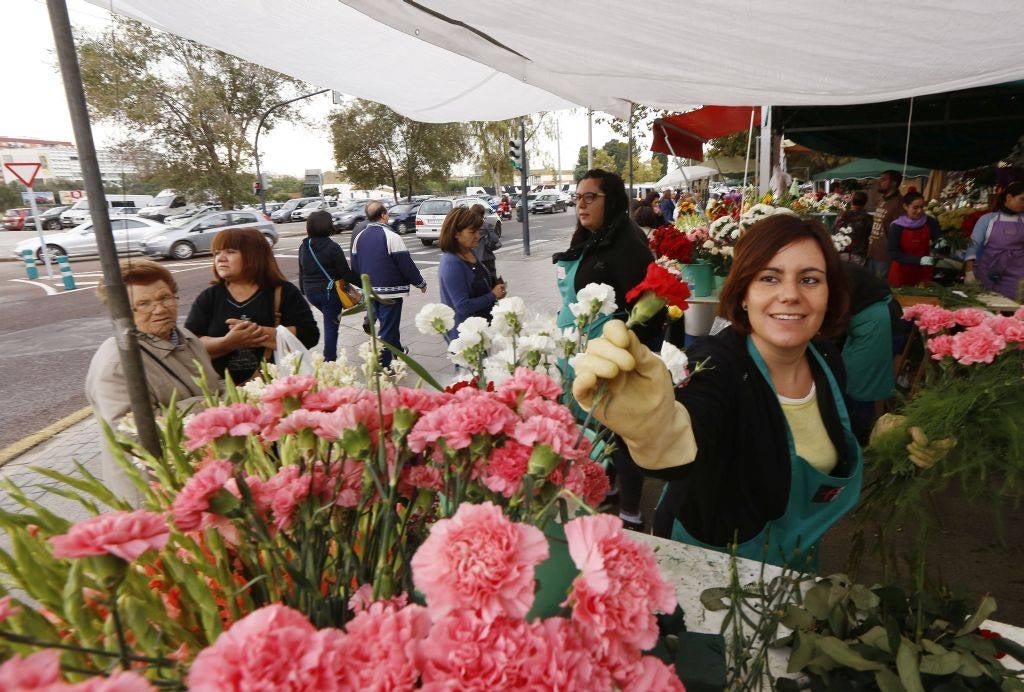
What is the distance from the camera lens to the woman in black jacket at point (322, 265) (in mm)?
5125

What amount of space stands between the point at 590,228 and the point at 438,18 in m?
1.35

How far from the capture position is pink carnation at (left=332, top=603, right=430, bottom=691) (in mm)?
433

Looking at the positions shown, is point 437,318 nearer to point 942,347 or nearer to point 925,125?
point 942,347

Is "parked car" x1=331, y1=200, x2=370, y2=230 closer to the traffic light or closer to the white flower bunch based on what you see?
the traffic light

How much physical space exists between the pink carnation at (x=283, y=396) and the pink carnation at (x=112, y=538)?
0.25 metres

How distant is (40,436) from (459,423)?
5.32 m

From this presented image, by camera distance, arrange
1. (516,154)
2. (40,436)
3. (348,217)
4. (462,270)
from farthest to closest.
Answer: (348,217), (516,154), (40,436), (462,270)

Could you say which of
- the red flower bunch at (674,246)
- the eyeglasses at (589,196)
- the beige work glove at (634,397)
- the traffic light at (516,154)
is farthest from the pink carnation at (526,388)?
the traffic light at (516,154)

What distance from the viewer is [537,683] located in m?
0.44

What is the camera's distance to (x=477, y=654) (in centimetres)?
44

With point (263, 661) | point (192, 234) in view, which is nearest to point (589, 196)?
point (263, 661)

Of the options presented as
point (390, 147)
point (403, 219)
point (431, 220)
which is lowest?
point (403, 219)

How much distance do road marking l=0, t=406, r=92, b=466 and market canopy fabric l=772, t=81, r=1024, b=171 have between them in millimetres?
7740

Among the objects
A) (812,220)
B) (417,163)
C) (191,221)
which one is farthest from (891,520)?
(417,163)
